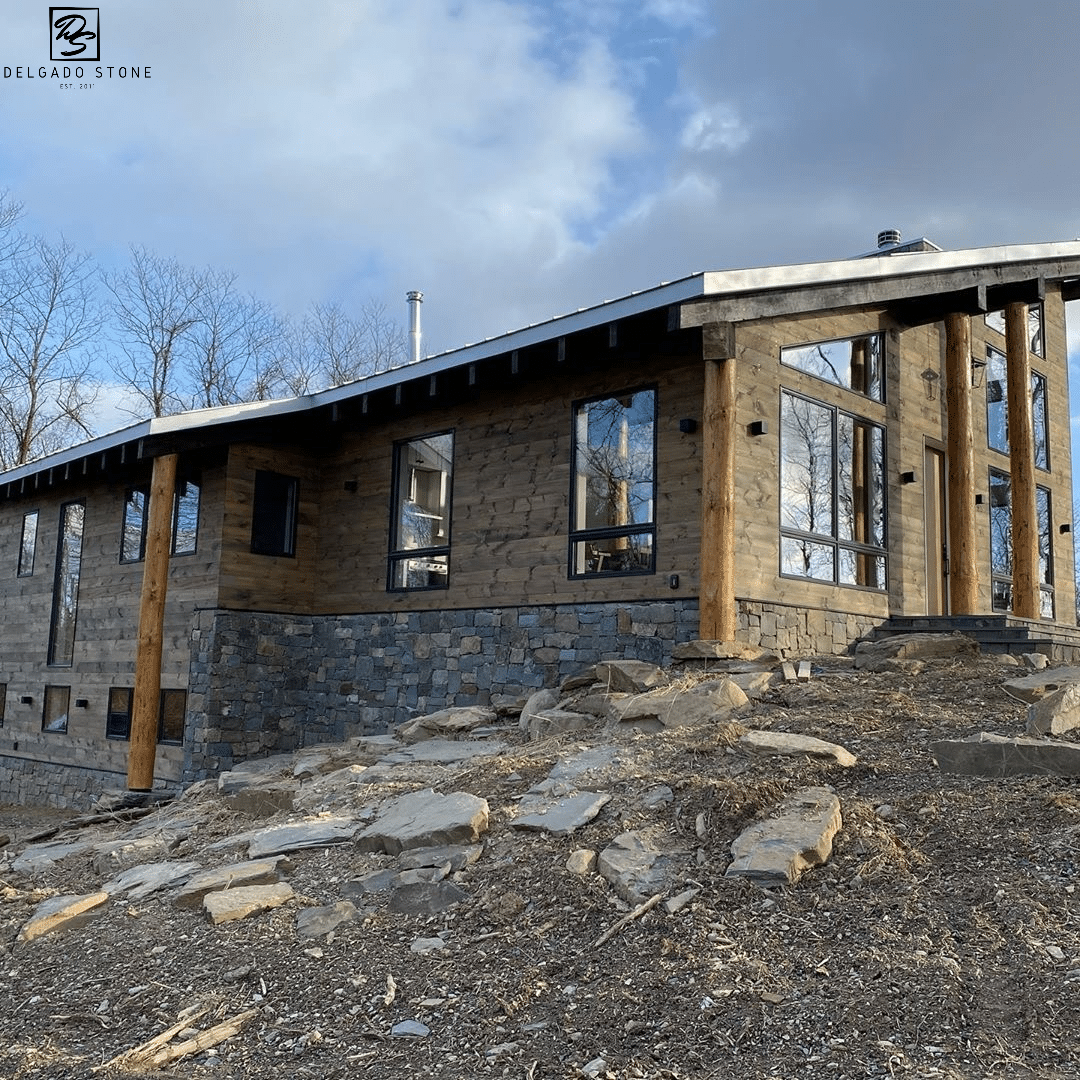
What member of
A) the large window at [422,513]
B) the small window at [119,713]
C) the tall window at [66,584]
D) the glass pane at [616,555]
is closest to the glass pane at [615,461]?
the glass pane at [616,555]

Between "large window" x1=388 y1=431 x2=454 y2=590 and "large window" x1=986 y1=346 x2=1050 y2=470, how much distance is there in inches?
289

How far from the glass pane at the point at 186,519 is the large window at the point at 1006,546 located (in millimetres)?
10385

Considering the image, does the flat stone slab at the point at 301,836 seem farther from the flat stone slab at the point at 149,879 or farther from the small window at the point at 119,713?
the small window at the point at 119,713

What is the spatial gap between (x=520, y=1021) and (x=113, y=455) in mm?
11217

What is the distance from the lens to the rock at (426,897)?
4.76 m

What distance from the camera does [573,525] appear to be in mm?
10719

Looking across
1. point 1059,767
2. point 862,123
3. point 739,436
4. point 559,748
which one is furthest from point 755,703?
point 862,123

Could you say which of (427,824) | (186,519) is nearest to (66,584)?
(186,519)

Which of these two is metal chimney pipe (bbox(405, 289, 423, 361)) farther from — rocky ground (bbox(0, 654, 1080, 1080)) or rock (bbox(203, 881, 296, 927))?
rock (bbox(203, 881, 296, 927))

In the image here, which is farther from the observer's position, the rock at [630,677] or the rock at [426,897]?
the rock at [630,677]

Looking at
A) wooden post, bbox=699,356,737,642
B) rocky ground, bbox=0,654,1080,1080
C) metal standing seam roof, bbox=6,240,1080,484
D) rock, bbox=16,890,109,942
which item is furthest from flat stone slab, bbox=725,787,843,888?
metal standing seam roof, bbox=6,240,1080,484

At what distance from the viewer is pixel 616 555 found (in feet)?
33.9

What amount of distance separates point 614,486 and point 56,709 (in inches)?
407

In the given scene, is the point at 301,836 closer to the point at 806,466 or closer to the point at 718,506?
the point at 718,506
